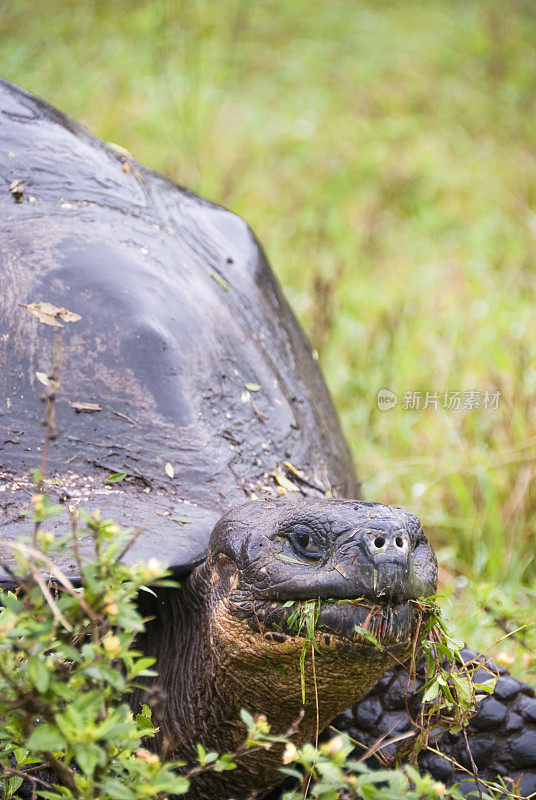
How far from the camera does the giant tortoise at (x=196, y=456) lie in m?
1.42

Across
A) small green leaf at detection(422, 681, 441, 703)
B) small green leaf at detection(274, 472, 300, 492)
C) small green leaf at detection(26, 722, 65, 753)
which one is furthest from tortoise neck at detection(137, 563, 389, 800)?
small green leaf at detection(26, 722, 65, 753)

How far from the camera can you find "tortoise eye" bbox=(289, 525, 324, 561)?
140 centimetres

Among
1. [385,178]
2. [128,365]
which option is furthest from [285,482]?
[385,178]

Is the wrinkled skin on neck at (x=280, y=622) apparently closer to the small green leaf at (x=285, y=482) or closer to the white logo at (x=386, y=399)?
the small green leaf at (x=285, y=482)

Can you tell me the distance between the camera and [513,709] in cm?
197

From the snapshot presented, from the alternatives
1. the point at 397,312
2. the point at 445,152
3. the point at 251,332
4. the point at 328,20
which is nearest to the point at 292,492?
the point at 251,332

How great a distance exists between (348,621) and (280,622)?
0.13m

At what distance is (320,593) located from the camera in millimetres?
1362

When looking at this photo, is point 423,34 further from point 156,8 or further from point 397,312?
point 397,312

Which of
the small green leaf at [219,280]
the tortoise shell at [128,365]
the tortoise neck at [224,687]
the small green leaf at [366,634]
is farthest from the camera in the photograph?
the small green leaf at [219,280]

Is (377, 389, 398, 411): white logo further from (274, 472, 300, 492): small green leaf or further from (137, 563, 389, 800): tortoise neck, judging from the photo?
(137, 563, 389, 800): tortoise neck

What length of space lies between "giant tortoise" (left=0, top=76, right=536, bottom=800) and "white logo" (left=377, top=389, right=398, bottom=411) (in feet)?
5.03
